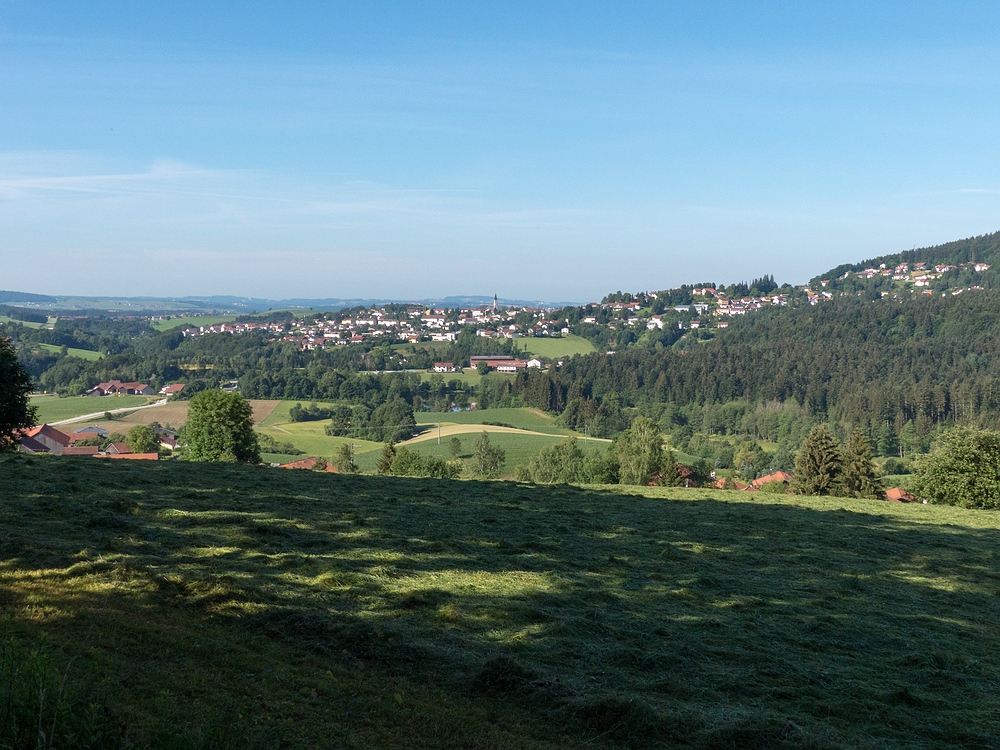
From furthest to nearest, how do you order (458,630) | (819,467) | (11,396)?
(819,467) < (11,396) < (458,630)

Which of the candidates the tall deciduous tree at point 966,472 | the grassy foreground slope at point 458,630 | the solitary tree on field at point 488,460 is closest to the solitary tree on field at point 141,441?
the solitary tree on field at point 488,460

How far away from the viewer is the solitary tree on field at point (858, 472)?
4294 cm

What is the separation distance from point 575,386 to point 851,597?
4835 inches

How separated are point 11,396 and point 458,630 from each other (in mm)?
24238

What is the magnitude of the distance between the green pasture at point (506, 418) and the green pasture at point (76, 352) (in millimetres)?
81677

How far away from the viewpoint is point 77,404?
11462 centimetres

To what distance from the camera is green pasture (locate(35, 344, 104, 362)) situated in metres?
160

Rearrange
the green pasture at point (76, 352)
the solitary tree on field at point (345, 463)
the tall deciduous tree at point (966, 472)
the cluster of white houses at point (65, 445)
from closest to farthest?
the tall deciduous tree at point (966, 472) → the solitary tree on field at point (345, 463) → the cluster of white houses at point (65, 445) → the green pasture at point (76, 352)

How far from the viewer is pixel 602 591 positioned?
1158 cm

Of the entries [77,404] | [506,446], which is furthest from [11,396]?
[77,404]

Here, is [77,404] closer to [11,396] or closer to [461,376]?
[461,376]

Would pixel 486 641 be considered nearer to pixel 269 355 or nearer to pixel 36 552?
pixel 36 552

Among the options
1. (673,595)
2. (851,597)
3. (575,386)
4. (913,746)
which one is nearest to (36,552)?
(673,595)

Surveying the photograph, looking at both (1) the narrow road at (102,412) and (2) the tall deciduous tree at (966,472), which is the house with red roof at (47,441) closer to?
(1) the narrow road at (102,412)
